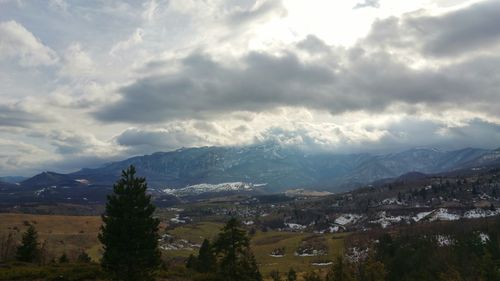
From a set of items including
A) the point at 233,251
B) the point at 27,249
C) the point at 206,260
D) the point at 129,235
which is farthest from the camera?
the point at 206,260

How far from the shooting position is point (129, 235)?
55.1 m

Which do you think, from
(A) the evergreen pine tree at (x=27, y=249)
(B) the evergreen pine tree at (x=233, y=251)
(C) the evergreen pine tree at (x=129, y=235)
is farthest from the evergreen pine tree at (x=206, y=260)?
(C) the evergreen pine tree at (x=129, y=235)

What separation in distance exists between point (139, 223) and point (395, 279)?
4422 inches

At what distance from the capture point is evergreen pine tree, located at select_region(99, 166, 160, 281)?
179 ft

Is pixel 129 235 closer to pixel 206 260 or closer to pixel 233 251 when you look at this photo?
pixel 233 251

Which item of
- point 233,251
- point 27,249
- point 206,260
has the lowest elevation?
point 206,260

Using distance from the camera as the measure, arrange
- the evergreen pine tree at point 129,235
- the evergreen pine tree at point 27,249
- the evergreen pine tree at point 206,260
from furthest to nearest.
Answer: the evergreen pine tree at point 206,260, the evergreen pine tree at point 27,249, the evergreen pine tree at point 129,235

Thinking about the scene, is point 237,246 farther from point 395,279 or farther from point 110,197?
point 395,279

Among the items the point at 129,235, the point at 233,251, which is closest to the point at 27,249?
the point at 129,235

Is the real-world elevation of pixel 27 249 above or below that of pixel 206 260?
above

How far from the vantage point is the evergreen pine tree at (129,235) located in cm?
5469

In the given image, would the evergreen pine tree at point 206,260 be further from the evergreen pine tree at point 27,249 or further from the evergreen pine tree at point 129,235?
the evergreen pine tree at point 129,235

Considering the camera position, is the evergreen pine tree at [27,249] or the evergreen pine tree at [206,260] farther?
the evergreen pine tree at [206,260]

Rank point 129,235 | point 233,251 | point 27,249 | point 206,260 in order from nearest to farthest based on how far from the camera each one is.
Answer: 1. point 129,235
2. point 233,251
3. point 27,249
4. point 206,260
